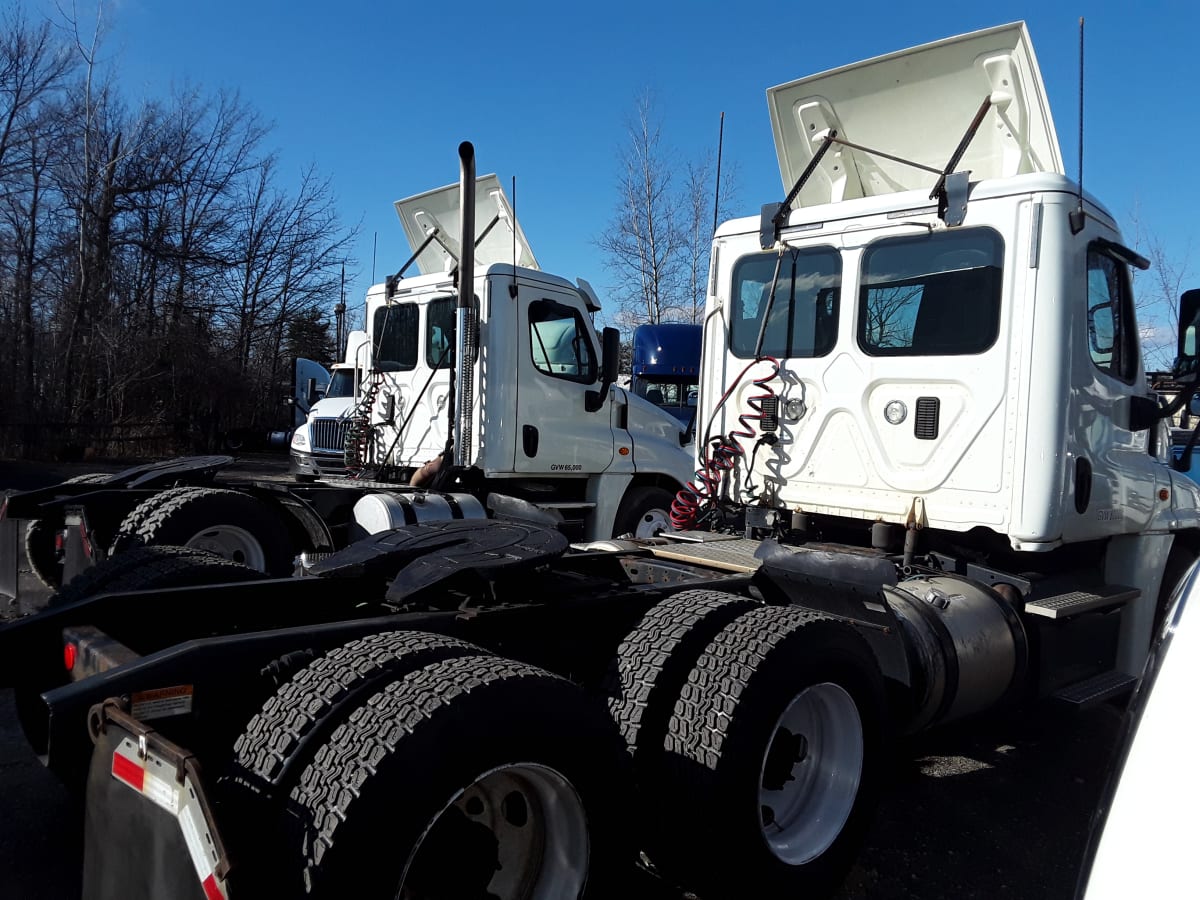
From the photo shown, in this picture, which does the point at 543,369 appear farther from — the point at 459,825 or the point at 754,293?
the point at 459,825

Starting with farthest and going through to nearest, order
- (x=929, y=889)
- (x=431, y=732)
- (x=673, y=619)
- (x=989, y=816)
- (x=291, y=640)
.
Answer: (x=989, y=816) → (x=929, y=889) → (x=673, y=619) → (x=291, y=640) → (x=431, y=732)

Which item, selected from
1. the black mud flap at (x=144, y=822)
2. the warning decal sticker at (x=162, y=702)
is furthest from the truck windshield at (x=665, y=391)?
the black mud flap at (x=144, y=822)

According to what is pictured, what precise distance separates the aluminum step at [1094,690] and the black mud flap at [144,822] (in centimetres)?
392

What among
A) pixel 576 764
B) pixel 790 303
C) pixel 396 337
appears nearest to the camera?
pixel 576 764

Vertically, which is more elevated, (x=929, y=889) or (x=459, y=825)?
(x=459, y=825)

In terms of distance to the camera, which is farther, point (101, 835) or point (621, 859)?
point (621, 859)

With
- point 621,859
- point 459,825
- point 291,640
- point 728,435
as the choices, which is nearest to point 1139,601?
point 728,435

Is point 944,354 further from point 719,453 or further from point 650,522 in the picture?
point 650,522

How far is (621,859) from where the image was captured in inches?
92.5

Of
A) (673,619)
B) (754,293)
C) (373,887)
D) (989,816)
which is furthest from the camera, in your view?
(754,293)

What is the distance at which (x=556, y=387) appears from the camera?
26.1 ft

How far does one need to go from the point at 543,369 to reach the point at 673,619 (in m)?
5.02

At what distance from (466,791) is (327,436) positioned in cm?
Answer: 858

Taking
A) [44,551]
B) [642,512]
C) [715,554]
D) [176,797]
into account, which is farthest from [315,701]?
[642,512]
